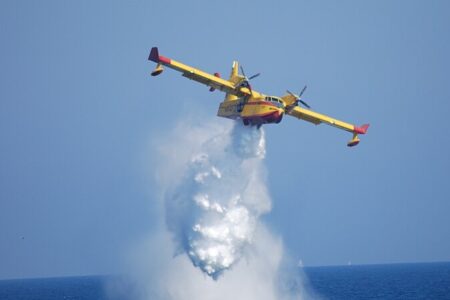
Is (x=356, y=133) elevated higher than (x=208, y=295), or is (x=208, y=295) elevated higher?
(x=356, y=133)

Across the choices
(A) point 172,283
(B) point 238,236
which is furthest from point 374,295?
(B) point 238,236

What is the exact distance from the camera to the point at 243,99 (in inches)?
1580

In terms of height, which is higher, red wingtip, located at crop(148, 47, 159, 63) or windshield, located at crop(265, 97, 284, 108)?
red wingtip, located at crop(148, 47, 159, 63)

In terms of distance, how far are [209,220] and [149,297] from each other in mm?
15343

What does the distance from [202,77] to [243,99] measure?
9.84 ft

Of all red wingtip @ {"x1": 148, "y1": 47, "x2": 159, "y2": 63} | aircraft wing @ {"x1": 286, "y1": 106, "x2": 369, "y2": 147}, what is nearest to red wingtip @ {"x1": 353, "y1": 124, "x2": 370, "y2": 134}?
aircraft wing @ {"x1": 286, "y1": 106, "x2": 369, "y2": 147}

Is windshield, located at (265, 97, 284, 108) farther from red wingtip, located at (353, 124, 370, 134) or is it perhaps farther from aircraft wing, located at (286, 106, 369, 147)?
red wingtip, located at (353, 124, 370, 134)

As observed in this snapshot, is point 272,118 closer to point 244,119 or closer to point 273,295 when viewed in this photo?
point 244,119

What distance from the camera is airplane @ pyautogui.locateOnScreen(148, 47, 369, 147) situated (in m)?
37.9

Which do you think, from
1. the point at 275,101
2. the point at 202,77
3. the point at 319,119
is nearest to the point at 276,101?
the point at 275,101

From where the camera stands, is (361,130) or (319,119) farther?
(361,130)

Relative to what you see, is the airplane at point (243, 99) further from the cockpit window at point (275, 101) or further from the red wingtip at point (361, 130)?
the red wingtip at point (361, 130)

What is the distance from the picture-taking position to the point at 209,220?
4169 centimetres

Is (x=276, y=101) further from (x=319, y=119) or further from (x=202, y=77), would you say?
(x=319, y=119)
